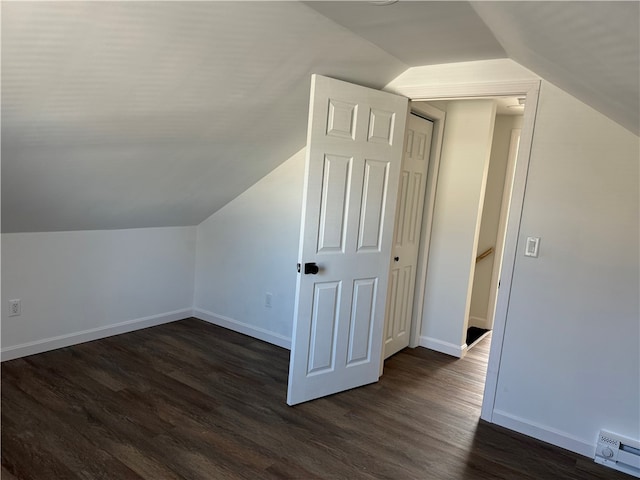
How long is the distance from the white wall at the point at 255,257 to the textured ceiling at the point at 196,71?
1.73 ft

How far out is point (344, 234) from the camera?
113 inches

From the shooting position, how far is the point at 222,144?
3.06 metres

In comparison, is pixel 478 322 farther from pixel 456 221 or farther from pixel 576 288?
pixel 576 288

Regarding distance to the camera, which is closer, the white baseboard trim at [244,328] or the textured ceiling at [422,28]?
the textured ceiling at [422,28]

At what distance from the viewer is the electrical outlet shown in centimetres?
311

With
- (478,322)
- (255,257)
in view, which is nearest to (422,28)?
(255,257)

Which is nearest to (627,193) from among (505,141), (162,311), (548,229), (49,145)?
(548,229)

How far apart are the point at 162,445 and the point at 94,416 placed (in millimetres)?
515

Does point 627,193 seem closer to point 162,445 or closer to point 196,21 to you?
point 196,21

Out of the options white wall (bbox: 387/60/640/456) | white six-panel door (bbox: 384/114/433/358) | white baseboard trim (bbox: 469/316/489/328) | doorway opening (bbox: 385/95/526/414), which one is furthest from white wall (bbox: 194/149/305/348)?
white baseboard trim (bbox: 469/316/489/328)

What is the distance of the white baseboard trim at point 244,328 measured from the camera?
12.6 ft

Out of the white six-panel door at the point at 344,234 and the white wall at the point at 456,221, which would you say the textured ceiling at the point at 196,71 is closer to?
the white six-panel door at the point at 344,234

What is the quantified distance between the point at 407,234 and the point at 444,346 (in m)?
1.10

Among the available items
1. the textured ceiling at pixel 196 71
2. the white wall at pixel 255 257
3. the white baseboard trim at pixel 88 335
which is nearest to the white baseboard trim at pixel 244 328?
the white wall at pixel 255 257
